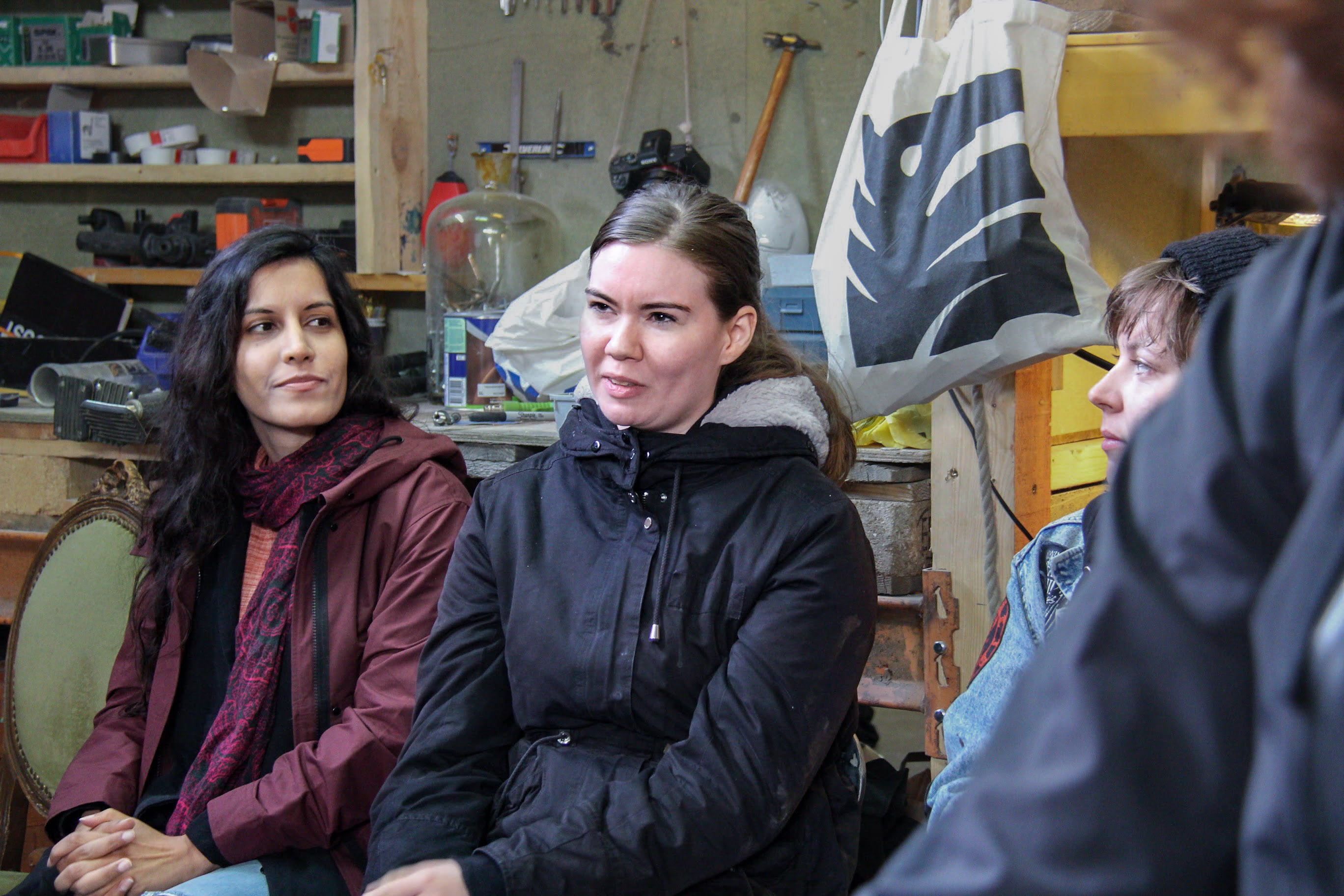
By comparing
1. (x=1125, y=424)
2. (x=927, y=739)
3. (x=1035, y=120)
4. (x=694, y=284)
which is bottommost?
(x=927, y=739)

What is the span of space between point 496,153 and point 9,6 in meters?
2.42

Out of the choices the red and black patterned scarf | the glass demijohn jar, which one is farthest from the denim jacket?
the glass demijohn jar

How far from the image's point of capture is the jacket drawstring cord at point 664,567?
1430mm

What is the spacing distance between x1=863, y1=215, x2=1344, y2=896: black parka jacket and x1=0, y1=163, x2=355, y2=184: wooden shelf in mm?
3696

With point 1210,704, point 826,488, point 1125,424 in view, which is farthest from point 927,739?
point 1210,704

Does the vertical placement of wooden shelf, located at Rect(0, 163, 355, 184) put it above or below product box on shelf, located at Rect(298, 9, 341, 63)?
below

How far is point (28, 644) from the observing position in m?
2.09

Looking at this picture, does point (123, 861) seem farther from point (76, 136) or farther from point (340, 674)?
point (76, 136)

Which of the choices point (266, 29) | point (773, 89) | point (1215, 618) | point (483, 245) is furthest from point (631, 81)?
point (1215, 618)

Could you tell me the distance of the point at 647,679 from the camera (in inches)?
55.9

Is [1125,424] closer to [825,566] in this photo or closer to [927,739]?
[825,566]

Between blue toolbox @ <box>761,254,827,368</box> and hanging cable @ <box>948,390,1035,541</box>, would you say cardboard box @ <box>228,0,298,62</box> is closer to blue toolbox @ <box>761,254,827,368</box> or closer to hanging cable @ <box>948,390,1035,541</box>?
blue toolbox @ <box>761,254,827,368</box>

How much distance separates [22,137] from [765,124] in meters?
2.85

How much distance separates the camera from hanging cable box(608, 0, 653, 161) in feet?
13.5
